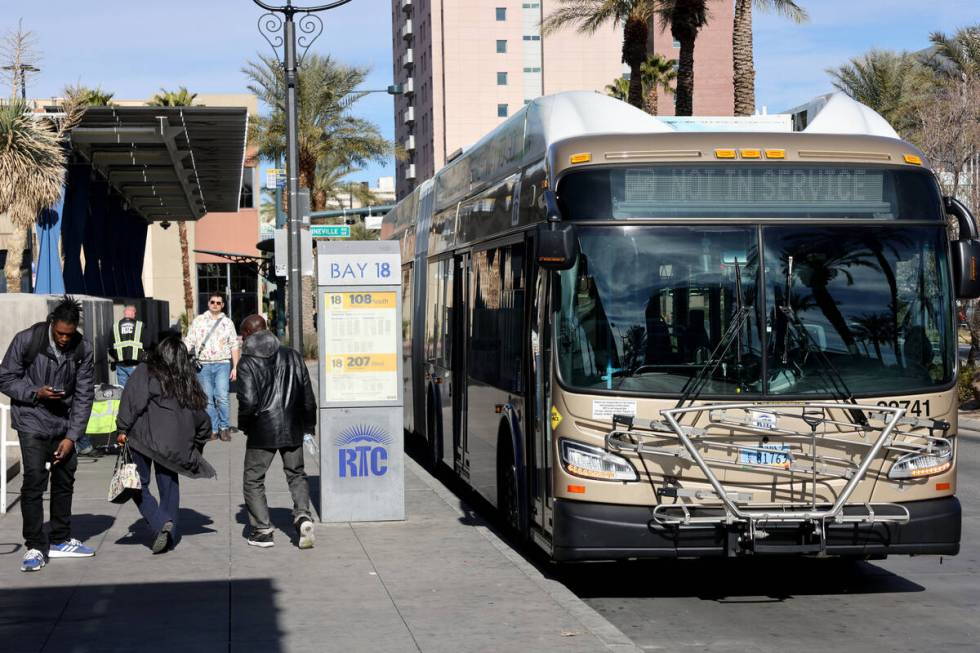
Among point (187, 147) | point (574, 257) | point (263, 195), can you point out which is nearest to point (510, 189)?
point (574, 257)

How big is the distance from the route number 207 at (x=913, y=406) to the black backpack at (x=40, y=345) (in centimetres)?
525

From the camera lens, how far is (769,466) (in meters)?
8.37

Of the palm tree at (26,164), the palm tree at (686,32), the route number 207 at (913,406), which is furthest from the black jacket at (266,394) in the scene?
the palm tree at (686,32)

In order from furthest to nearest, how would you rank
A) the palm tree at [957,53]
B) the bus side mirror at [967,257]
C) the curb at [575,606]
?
the palm tree at [957,53] < the bus side mirror at [967,257] < the curb at [575,606]

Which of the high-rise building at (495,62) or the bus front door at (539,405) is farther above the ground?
the high-rise building at (495,62)

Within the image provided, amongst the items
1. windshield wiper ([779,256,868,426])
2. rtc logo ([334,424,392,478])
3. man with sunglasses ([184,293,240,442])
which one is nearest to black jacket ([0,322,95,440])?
rtc logo ([334,424,392,478])

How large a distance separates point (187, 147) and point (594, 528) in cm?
1736

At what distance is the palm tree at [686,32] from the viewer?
30406 millimetres

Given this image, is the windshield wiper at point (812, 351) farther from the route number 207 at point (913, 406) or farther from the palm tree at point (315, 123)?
the palm tree at point (315, 123)

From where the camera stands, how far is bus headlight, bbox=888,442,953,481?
27.8 ft

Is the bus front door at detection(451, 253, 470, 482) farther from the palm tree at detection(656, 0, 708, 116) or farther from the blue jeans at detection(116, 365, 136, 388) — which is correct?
the palm tree at detection(656, 0, 708, 116)

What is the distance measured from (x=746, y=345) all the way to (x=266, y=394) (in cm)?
363

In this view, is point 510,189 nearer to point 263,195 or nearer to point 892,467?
point 892,467

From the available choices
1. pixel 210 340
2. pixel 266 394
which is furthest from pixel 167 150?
pixel 266 394
